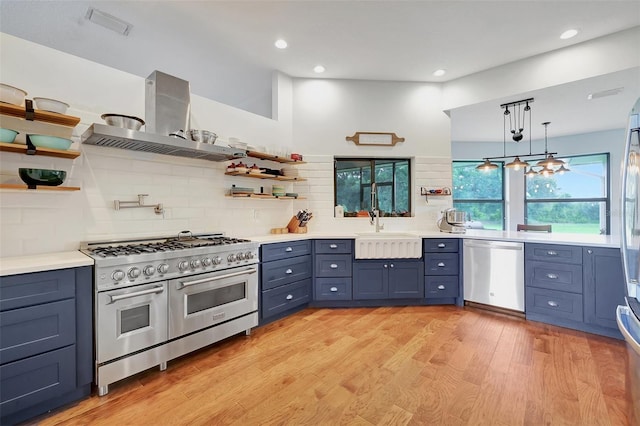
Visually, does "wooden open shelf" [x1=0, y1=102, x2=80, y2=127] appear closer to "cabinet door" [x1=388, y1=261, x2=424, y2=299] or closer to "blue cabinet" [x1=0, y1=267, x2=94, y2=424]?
"blue cabinet" [x1=0, y1=267, x2=94, y2=424]

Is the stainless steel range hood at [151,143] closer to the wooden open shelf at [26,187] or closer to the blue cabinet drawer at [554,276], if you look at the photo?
the wooden open shelf at [26,187]

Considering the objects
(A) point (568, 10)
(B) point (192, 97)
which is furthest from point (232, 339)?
(A) point (568, 10)

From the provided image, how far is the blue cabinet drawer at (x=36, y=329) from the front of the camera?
1438 millimetres

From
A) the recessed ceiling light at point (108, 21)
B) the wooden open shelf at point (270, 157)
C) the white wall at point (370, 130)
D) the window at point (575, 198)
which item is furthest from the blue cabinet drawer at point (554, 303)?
the recessed ceiling light at point (108, 21)

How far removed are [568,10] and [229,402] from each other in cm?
406

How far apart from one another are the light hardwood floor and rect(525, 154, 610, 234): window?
4.61 m

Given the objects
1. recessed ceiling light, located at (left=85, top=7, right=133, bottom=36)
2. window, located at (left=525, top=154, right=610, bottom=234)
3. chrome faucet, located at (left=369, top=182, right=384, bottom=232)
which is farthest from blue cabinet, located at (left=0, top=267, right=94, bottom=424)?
window, located at (left=525, top=154, right=610, bottom=234)

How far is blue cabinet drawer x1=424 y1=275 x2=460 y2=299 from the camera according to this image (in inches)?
131

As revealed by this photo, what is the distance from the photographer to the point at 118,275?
178 centimetres

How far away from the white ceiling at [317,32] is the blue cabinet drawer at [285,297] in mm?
2594

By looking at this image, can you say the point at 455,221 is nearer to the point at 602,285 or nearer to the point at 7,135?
the point at 602,285

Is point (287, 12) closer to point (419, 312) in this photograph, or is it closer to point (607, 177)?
point (419, 312)

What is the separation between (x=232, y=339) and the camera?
8.34ft

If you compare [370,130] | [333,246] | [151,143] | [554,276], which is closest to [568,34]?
[370,130]
